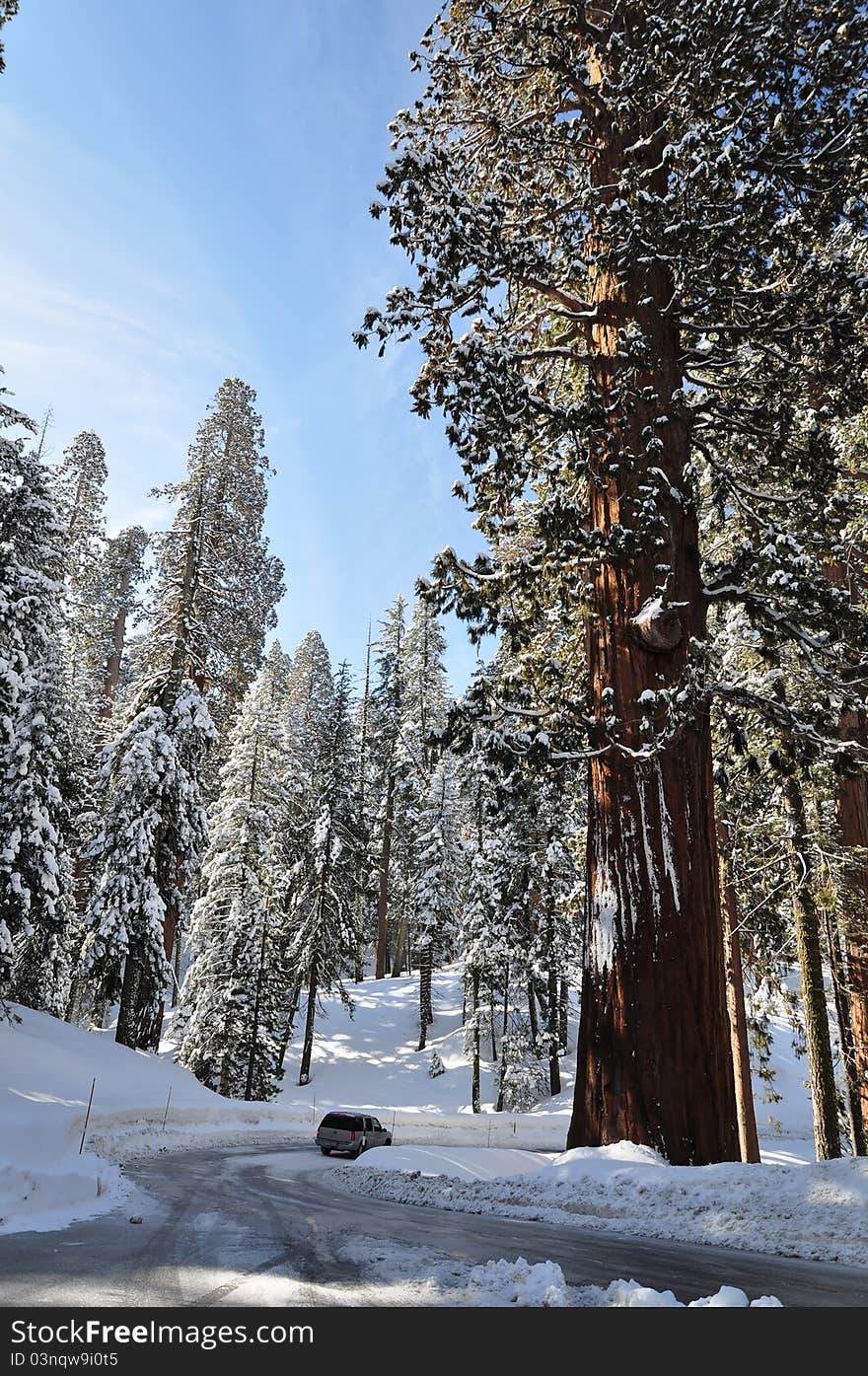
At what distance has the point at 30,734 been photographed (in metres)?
21.2

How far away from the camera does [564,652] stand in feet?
35.1

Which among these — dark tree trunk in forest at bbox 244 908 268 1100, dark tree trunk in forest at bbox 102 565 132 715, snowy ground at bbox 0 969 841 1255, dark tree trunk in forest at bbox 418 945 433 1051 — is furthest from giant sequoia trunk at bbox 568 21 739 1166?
dark tree trunk in forest at bbox 102 565 132 715

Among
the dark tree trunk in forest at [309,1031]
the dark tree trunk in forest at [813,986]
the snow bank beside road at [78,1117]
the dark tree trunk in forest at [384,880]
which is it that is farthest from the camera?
the dark tree trunk in forest at [384,880]

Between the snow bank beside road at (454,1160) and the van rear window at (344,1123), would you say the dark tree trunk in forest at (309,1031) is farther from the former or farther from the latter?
the snow bank beside road at (454,1160)

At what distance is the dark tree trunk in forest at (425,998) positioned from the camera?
42844 mm

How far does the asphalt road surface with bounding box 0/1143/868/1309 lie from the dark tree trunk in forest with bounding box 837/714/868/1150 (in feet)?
29.1

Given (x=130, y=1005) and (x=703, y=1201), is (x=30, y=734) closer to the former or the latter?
(x=130, y=1005)

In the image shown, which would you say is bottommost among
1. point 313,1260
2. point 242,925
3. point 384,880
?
point 313,1260

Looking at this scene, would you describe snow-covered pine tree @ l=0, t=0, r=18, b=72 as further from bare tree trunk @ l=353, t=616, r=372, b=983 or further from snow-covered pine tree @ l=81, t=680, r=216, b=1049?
bare tree trunk @ l=353, t=616, r=372, b=983

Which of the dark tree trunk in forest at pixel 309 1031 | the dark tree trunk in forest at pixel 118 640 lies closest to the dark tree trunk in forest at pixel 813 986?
the dark tree trunk in forest at pixel 309 1031

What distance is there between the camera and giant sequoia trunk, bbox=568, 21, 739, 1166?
6.27 m

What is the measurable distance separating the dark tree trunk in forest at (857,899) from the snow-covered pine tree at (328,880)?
2720 centimetres

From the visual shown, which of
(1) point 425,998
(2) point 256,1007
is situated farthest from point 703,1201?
(1) point 425,998

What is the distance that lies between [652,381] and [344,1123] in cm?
2118
